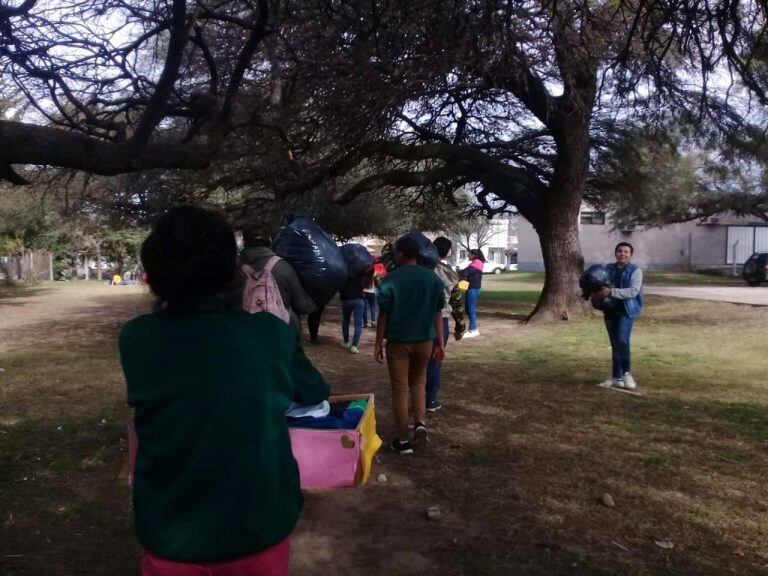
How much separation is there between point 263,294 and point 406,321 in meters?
1.36

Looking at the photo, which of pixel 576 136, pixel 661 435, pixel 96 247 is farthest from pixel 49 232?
pixel 661 435

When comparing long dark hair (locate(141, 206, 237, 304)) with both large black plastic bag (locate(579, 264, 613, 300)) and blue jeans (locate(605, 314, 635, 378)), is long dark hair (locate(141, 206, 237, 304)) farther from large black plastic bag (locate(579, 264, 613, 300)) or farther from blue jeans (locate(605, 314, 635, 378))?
blue jeans (locate(605, 314, 635, 378))

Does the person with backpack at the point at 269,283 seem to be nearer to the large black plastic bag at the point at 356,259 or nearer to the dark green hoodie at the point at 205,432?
the dark green hoodie at the point at 205,432

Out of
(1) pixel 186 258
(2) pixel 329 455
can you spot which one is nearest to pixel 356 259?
(2) pixel 329 455

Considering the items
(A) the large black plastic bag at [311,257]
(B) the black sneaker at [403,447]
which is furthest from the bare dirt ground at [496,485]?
(A) the large black plastic bag at [311,257]

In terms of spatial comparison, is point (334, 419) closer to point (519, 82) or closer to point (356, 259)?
point (356, 259)

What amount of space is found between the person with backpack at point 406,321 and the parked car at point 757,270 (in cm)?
2883

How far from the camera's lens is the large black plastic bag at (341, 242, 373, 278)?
37.9 feet

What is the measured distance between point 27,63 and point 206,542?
23.5 feet

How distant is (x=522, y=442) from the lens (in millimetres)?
6105

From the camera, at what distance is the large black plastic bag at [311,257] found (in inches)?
205

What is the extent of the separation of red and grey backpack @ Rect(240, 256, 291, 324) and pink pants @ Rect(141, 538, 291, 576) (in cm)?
272

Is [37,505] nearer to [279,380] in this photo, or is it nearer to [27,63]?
[279,380]

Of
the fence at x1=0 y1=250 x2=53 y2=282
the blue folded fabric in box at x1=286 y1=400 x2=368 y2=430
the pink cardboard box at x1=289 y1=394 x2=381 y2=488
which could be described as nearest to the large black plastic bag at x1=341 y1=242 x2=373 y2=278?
the blue folded fabric in box at x1=286 y1=400 x2=368 y2=430
